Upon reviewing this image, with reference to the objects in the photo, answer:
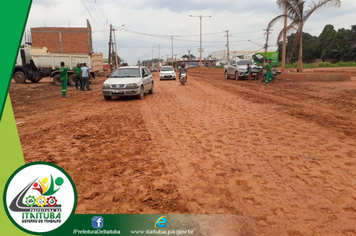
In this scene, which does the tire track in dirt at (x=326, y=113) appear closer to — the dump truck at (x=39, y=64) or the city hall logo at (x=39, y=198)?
the city hall logo at (x=39, y=198)

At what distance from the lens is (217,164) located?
13.9 ft

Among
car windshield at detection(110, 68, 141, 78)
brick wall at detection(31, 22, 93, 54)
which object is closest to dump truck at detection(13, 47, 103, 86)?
car windshield at detection(110, 68, 141, 78)

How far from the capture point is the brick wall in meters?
40.7

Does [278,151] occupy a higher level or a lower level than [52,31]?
lower

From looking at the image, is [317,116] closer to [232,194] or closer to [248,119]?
[248,119]

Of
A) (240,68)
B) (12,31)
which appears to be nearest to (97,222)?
(12,31)

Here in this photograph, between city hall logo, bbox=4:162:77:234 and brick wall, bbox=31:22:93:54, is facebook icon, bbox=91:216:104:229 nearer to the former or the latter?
city hall logo, bbox=4:162:77:234

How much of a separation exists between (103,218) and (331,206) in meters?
2.47

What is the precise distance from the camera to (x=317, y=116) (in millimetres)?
7734

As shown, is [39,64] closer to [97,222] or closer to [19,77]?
[19,77]

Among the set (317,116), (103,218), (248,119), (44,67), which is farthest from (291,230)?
(44,67)

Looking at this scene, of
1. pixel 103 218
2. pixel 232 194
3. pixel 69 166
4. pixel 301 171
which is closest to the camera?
pixel 103 218

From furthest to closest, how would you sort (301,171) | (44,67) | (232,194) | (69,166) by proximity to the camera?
(44,67)
(69,166)
(301,171)
(232,194)

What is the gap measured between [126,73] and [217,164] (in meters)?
9.33
